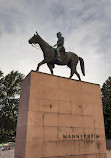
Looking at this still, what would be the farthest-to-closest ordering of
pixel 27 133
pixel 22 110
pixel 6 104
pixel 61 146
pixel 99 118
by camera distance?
pixel 6 104, pixel 99 118, pixel 22 110, pixel 61 146, pixel 27 133

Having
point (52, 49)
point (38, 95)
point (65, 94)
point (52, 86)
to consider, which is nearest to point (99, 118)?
point (65, 94)

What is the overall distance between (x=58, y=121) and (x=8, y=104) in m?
30.2

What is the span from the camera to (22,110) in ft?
28.6

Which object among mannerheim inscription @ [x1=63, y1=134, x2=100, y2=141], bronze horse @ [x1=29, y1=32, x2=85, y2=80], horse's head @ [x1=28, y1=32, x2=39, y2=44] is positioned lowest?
mannerheim inscription @ [x1=63, y1=134, x2=100, y2=141]

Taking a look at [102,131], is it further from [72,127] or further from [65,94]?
[65,94]

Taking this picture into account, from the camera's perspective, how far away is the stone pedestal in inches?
300

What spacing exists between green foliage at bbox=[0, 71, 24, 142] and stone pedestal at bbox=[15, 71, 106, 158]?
27.5 meters

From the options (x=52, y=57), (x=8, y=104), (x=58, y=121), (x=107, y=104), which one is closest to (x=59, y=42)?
(x=52, y=57)

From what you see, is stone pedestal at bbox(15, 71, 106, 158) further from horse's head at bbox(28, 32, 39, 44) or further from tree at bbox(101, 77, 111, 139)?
tree at bbox(101, 77, 111, 139)

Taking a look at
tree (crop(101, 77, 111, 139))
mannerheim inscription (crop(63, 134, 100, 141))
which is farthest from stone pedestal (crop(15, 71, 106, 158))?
tree (crop(101, 77, 111, 139))

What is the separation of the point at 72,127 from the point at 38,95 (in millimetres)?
2775

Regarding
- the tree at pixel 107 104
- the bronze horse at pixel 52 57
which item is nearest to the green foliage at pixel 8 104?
the tree at pixel 107 104

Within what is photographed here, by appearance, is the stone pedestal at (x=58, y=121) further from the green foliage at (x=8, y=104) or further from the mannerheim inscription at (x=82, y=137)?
the green foliage at (x=8, y=104)

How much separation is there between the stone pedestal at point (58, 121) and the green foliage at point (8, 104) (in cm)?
2748
